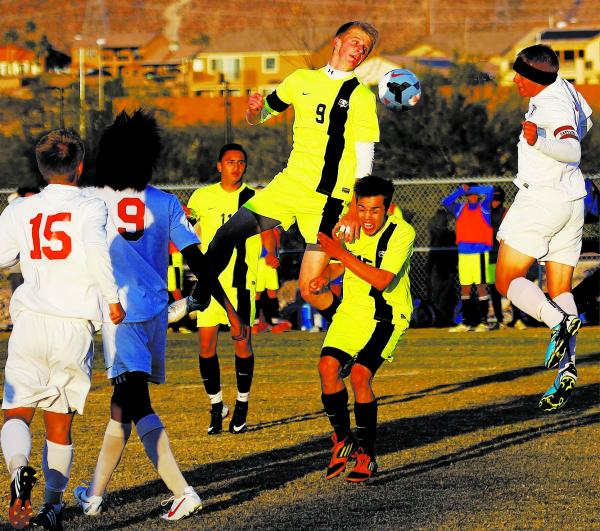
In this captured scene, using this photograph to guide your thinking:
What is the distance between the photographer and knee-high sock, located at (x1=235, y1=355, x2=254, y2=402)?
35.0 feet

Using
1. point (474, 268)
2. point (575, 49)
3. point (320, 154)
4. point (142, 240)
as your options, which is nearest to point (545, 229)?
point (320, 154)

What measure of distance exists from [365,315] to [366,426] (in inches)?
28.6

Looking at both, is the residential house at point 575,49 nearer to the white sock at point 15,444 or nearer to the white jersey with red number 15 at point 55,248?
the white jersey with red number 15 at point 55,248

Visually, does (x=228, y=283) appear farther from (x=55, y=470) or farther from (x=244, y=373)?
(x=55, y=470)

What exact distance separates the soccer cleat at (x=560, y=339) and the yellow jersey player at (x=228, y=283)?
306cm

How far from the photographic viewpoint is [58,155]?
661cm

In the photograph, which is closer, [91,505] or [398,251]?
[91,505]

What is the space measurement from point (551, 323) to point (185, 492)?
9.22ft

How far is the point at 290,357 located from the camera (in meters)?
16.6

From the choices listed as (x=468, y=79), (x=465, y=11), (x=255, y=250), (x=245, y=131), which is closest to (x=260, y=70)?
(x=465, y=11)

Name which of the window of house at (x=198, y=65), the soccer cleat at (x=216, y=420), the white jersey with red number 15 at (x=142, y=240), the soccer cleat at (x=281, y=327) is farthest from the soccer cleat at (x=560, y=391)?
the window of house at (x=198, y=65)

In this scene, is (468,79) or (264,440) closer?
(264,440)

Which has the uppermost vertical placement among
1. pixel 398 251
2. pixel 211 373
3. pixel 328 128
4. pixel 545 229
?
pixel 328 128

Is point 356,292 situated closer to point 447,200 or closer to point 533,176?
point 533,176
